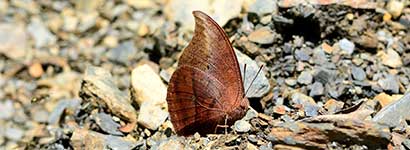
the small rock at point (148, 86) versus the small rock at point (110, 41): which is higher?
the small rock at point (110, 41)

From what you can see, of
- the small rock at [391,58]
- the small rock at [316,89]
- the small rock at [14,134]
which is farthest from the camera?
the small rock at [14,134]

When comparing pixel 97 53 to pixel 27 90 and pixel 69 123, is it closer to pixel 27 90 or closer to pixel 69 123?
pixel 27 90

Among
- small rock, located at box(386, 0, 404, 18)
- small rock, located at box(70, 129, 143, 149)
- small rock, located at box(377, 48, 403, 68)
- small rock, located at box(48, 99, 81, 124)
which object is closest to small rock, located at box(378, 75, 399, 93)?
small rock, located at box(377, 48, 403, 68)

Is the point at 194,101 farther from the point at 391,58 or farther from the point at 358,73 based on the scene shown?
the point at 391,58

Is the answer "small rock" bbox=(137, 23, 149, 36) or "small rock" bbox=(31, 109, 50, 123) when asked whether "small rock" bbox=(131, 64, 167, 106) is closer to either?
"small rock" bbox=(31, 109, 50, 123)

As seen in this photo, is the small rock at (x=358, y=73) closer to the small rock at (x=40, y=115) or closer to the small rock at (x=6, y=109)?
the small rock at (x=40, y=115)

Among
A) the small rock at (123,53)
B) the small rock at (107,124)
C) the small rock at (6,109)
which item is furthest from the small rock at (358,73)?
the small rock at (6,109)

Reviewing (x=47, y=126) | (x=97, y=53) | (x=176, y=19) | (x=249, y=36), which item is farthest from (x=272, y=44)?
(x=97, y=53)
